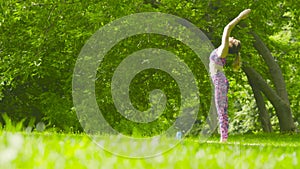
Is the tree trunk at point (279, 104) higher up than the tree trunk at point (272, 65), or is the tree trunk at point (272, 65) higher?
the tree trunk at point (272, 65)

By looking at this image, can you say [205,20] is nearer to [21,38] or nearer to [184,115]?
[21,38]

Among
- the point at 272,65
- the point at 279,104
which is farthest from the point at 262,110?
the point at 272,65

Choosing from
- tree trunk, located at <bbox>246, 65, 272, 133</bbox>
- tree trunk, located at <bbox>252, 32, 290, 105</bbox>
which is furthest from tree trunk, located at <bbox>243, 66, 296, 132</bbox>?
tree trunk, located at <bbox>246, 65, 272, 133</bbox>

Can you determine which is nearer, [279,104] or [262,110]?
[279,104]

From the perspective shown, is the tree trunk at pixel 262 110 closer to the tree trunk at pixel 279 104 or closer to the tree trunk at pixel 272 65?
the tree trunk at pixel 272 65

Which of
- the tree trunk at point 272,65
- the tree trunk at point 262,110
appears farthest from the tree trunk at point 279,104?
the tree trunk at point 262,110

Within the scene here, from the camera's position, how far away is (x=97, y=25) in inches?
666

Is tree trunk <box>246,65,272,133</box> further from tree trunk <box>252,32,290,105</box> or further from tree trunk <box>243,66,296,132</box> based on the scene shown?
tree trunk <box>243,66,296,132</box>

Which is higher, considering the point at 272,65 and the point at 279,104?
the point at 272,65

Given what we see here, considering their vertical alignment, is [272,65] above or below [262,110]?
above

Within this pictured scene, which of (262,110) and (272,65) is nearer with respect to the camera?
(272,65)

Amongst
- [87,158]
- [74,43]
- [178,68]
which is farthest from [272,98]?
[87,158]

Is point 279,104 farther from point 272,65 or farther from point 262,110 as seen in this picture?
point 262,110

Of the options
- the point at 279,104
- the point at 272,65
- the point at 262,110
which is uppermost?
the point at 272,65
